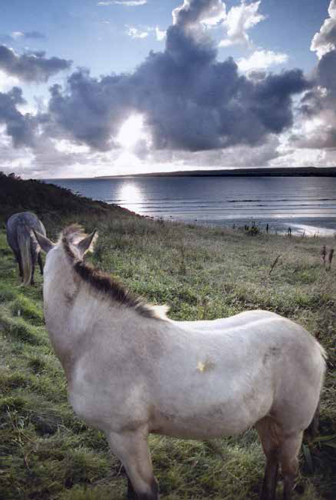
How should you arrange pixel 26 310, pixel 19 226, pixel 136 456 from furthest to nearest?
pixel 19 226 → pixel 26 310 → pixel 136 456

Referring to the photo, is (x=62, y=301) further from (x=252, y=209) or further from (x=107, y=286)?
(x=252, y=209)

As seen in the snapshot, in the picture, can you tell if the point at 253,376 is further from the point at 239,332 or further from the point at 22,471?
the point at 22,471

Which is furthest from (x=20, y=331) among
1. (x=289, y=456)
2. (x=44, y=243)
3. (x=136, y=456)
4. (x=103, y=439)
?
(x=289, y=456)

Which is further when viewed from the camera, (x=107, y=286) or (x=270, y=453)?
(x=270, y=453)

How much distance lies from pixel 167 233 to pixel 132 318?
1544cm

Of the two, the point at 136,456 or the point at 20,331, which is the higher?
the point at 136,456

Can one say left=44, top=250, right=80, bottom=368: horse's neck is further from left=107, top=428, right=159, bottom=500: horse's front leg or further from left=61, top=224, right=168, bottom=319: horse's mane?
left=107, top=428, right=159, bottom=500: horse's front leg

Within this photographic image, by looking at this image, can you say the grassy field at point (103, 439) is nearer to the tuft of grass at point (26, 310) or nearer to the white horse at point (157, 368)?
the tuft of grass at point (26, 310)

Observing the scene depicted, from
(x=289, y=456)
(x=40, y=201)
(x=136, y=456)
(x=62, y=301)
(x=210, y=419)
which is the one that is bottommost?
(x=289, y=456)

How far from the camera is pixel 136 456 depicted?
230 cm

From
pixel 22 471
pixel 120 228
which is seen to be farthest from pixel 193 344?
pixel 120 228

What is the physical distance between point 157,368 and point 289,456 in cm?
132

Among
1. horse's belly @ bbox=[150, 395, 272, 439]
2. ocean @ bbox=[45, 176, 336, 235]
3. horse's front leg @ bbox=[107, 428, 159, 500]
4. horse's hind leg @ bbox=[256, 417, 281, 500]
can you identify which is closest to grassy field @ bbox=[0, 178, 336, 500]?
horse's hind leg @ bbox=[256, 417, 281, 500]

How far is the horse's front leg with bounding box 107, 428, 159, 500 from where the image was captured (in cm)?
229
